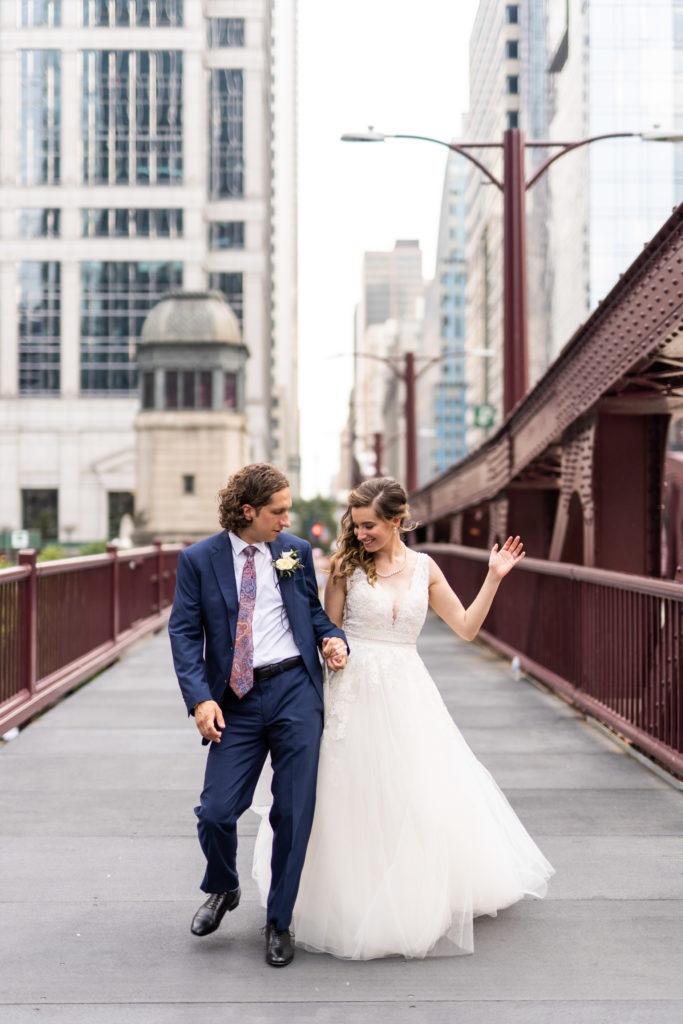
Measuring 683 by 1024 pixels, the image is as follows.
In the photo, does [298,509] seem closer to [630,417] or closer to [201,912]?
[630,417]

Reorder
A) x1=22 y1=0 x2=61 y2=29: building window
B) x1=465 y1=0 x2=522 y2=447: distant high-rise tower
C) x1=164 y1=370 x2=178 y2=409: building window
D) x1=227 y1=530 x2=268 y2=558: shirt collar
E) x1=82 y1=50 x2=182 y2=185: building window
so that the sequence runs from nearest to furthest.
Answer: x1=227 y1=530 x2=268 y2=558: shirt collar < x1=164 y1=370 x2=178 y2=409: building window < x1=82 y1=50 x2=182 y2=185: building window < x1=22 y1=0 x2=61 y2=29: building window < x1=465 y1=0 x2=522 y2=447: distant high-rise tower

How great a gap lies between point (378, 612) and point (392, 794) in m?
0.66

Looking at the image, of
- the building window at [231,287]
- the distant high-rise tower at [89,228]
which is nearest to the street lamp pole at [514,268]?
the distant high-rise tower at [89,228]

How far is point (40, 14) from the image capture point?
8038 cm

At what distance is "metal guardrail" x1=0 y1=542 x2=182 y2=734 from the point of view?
331 inches

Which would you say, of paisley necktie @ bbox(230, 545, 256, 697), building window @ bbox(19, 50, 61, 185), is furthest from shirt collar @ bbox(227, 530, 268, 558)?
building window @ bbox(19, 50, 61, 185)

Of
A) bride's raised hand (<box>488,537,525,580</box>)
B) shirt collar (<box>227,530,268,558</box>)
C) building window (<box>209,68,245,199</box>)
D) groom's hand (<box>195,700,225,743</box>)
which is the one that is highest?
building window (<box>209,68,245,199</box>)

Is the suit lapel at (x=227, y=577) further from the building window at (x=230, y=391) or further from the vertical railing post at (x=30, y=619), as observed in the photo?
the building window at (x=230, y=391)

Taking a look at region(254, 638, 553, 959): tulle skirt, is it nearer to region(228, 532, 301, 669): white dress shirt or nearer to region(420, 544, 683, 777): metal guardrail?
region(228, 532, 301, 669): white dress shirt

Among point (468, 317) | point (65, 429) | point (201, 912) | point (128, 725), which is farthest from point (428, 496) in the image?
point (468, 317)

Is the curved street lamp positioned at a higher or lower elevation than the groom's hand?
higher

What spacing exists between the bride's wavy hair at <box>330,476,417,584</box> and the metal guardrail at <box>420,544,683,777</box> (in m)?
2.74

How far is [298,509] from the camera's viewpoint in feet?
282

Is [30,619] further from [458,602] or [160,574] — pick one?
[160,574]
